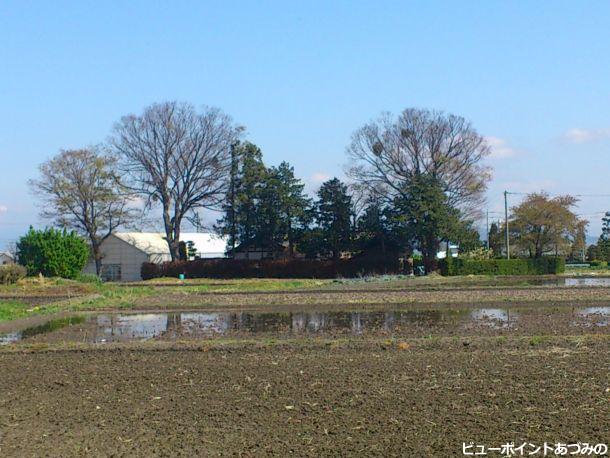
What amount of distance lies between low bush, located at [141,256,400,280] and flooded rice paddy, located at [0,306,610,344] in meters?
37.6

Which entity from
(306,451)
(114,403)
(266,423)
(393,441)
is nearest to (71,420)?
(114,403)

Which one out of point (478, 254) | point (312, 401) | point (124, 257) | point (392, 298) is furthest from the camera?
point (124, 257)

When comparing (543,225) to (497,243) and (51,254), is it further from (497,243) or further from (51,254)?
(51,254)

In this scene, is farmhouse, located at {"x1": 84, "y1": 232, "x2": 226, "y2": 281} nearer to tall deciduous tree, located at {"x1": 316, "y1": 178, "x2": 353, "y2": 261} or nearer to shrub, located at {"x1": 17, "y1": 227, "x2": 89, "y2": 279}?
tall deciduous tree, located at {"x1": 316, "y1": 178, "x2": 353, "y2": 261}

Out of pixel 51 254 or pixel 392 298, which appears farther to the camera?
pixel 51 254

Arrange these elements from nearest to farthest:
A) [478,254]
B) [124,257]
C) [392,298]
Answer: [392,298] → [478,254] → [124,257]

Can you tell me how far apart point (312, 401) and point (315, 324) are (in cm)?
1230

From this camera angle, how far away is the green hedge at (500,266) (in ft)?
201

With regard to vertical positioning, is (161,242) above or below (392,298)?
above

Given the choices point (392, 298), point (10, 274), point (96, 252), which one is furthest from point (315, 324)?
point (96, 252)

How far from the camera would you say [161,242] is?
277ft

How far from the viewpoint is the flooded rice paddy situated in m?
19.0

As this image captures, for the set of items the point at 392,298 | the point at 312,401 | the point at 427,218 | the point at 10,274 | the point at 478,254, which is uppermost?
the point at 427,218

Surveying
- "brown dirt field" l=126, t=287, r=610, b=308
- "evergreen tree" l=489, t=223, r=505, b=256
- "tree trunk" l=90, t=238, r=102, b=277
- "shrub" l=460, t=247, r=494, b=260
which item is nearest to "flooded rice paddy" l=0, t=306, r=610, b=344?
"brown dirt field" l=126, t=287, r=610, b=308
